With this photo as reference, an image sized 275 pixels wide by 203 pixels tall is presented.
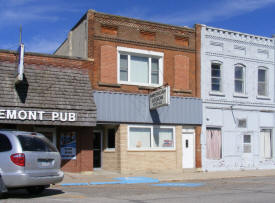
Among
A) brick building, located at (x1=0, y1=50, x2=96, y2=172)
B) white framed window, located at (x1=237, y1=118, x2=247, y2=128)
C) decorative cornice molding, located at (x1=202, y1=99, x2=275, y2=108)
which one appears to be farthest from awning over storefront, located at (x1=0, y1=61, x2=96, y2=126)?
white framed window, located at (x1=237, y1=118, x2=247, y2=128)

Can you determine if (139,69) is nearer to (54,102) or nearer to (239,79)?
(54,102)

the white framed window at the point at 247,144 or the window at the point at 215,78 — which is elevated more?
the window at the point at 215,78

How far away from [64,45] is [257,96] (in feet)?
37.2

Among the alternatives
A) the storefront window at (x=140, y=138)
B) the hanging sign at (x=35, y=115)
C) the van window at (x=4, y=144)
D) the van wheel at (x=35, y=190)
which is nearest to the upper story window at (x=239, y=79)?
the storefront window at (x=140, y=138)

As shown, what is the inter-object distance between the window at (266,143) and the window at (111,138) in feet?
29.5

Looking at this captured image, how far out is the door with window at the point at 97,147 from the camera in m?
20.6

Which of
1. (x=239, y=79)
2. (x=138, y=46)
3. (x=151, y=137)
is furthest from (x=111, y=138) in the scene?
(x=239, y=79)

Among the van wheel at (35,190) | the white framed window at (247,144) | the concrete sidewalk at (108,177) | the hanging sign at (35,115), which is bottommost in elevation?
the concrete sidewalk at (108,177)

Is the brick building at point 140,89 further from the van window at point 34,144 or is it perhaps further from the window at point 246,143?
the van window at point 34,144

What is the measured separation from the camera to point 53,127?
18609 mm

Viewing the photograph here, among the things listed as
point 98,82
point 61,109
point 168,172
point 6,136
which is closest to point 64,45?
point 98,82

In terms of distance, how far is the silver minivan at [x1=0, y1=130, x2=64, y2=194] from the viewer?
994 cm

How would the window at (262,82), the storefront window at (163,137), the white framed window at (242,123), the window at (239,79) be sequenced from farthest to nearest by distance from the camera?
the window at (262,82), the window at (239,79), the white framed window at (242,123), the storefront window at (163,137)

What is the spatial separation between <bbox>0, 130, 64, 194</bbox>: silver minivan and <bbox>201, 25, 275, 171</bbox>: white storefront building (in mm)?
12237
